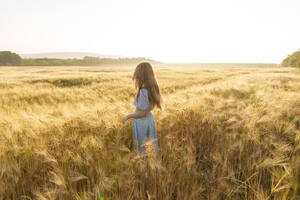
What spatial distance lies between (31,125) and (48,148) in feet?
2.22

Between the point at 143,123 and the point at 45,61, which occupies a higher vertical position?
the point at 45,61

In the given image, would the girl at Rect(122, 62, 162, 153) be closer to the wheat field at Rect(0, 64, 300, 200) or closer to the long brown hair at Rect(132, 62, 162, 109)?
the long brown hair at Rect(132, 62, 162, 109)

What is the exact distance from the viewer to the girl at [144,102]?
6.82 feet

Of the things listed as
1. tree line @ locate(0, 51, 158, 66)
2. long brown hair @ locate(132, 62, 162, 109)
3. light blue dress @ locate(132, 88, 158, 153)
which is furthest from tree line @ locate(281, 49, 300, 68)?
tree line @ locate(0, 51, 158, 66)

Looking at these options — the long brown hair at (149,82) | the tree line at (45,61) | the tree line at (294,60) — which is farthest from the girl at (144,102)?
the tree line at (45,61)

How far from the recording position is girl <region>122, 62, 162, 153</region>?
6.82 feet

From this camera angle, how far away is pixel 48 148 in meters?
1.73

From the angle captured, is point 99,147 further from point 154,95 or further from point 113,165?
point 154,95

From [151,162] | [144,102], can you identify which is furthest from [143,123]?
[151,162]

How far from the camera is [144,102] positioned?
2.08 meters

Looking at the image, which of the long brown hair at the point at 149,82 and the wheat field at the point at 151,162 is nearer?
the wheat field at the point at 151,162

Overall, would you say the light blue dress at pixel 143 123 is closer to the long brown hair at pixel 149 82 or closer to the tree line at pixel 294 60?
the long brown hair at pixel 149 82

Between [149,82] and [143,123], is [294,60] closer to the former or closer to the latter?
[149,82]

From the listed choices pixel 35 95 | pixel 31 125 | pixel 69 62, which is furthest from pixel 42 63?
pixel 31 125
